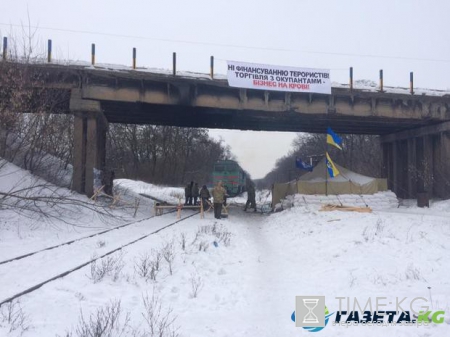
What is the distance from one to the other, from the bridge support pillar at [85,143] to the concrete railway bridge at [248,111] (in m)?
0.05

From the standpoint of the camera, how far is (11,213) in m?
13.7

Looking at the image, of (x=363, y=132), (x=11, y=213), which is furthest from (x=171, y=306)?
(x=363, y=132)

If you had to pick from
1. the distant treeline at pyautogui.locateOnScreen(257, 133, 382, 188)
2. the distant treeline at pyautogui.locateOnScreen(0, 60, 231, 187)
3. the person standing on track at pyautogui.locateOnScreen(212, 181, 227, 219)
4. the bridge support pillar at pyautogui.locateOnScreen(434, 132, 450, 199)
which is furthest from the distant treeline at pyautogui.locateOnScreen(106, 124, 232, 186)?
the bridge support pillar at pyautogui.locateOnScreen(434, 132, 450, 199)

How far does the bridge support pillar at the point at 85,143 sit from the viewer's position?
2016 centimetres

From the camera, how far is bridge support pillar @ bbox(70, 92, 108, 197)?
20156 mm

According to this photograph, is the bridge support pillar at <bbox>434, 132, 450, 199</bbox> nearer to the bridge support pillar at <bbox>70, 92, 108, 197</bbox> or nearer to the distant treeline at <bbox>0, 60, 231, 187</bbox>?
the distant treeline at <bbox>0, 60, 231, 187</bbox>

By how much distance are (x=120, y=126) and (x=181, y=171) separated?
12.1 m

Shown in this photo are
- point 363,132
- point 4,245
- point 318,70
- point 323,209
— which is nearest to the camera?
point 4,245

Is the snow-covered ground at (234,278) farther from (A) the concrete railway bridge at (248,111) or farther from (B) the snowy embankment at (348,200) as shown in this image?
(B) the snowy embankment at (348,200)

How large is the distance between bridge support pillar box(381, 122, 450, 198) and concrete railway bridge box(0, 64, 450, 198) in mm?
69

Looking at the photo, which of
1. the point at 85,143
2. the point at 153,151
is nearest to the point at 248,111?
the point at 85,143

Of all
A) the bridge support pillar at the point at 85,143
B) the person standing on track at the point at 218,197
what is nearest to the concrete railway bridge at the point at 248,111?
the bridge support pillar at the point at 85,143

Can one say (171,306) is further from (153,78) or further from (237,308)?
(153,78)

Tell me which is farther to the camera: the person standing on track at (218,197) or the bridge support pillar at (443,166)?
the bridge support pillar at (443,166)
